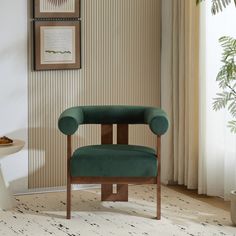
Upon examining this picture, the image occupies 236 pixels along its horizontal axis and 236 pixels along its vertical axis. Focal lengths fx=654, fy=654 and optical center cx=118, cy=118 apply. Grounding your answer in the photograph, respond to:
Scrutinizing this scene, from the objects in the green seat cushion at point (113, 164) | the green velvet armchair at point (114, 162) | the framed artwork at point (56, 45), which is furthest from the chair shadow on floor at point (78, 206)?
the framed artwork at point (56, 45)

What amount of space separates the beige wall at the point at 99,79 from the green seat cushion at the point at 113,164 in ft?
3.09

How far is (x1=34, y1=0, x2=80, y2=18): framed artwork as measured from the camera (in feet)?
17.5

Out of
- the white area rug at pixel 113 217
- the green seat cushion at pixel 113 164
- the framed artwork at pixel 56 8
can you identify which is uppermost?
the framed artwork at pixel 56 8

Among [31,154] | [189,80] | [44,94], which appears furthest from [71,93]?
[189,80]

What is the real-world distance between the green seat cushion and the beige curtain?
96cm

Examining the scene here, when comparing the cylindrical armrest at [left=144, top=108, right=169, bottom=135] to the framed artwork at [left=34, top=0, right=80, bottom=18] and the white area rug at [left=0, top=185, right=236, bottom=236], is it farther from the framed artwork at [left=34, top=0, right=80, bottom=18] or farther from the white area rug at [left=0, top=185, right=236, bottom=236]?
the framed artwork at [left=34, top=0, right=80, bottom=18]

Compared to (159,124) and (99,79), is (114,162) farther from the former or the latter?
(99,79)

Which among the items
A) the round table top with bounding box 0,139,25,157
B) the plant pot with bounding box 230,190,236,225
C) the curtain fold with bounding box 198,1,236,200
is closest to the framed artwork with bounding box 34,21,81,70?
the round table top with bounding box 0,139,25,157

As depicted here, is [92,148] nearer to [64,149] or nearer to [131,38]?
[64,149]

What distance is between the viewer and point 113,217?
4.75 metres

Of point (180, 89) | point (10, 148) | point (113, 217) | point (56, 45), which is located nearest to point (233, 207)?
point (113, 217)

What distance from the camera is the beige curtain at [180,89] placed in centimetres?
544

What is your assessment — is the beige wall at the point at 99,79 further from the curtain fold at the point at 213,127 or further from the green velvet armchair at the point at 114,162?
the green velvet armchair at the point at 114,162

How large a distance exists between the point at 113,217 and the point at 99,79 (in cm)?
138
